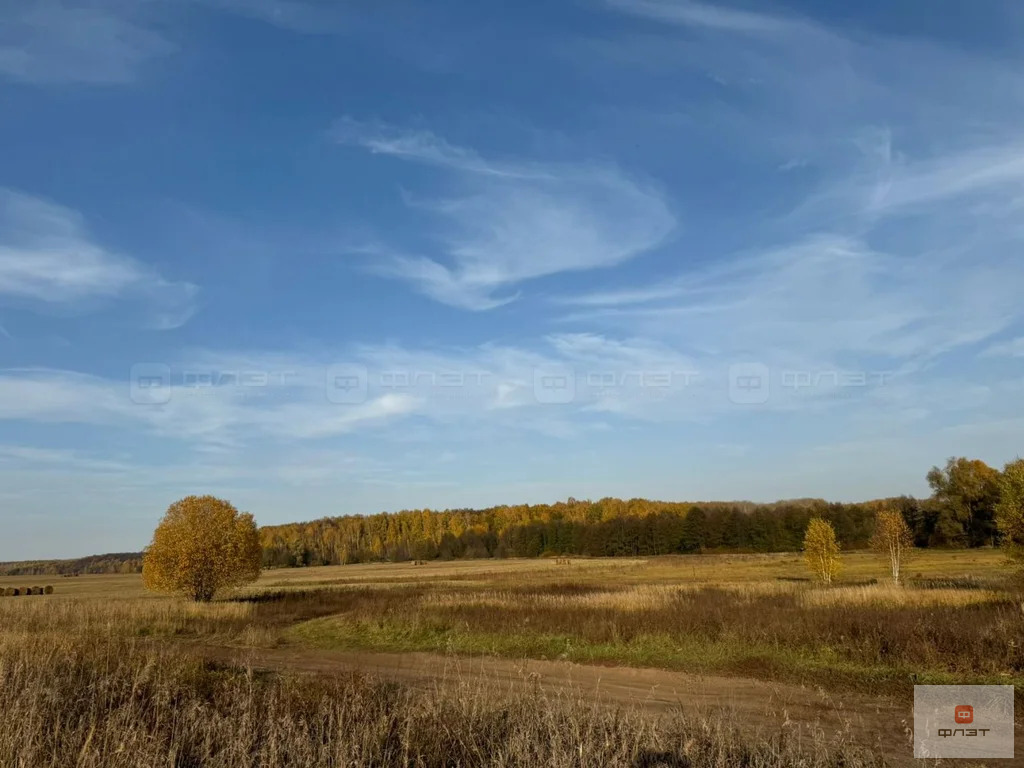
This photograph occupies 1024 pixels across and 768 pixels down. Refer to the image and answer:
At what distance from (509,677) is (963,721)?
323 inches

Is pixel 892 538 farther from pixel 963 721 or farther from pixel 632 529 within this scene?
pixel 632 529

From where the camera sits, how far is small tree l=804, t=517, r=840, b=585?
44.8 metres

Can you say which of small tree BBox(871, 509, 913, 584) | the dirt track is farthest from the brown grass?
small tree BBox(871, 509, 913, 584)

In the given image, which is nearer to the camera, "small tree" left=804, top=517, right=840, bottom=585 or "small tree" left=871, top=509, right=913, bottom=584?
"small tree" left=871, top=509, right=913, bottom=584

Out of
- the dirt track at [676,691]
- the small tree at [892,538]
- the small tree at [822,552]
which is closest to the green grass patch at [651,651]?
the dirt track at [676,691]

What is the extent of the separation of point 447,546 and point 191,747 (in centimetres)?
14670

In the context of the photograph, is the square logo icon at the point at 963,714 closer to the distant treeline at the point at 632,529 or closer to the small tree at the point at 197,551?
the small tree at the point at 197,551

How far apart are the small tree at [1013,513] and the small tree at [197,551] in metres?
42.3

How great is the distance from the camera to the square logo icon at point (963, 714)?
10562 millimetres

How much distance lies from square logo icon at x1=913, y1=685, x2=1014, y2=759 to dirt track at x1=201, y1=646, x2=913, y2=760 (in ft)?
1.04

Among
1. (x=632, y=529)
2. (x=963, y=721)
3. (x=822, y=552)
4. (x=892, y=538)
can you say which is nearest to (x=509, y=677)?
(x=963, y=721)

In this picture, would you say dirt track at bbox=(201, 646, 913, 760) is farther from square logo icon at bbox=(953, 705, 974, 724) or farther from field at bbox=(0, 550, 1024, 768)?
square logo icon at bbox=(953, 705, 974, 724)

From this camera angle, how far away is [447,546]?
148 metres

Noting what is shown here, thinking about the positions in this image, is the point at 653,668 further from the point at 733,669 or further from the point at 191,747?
the point at 191,747
